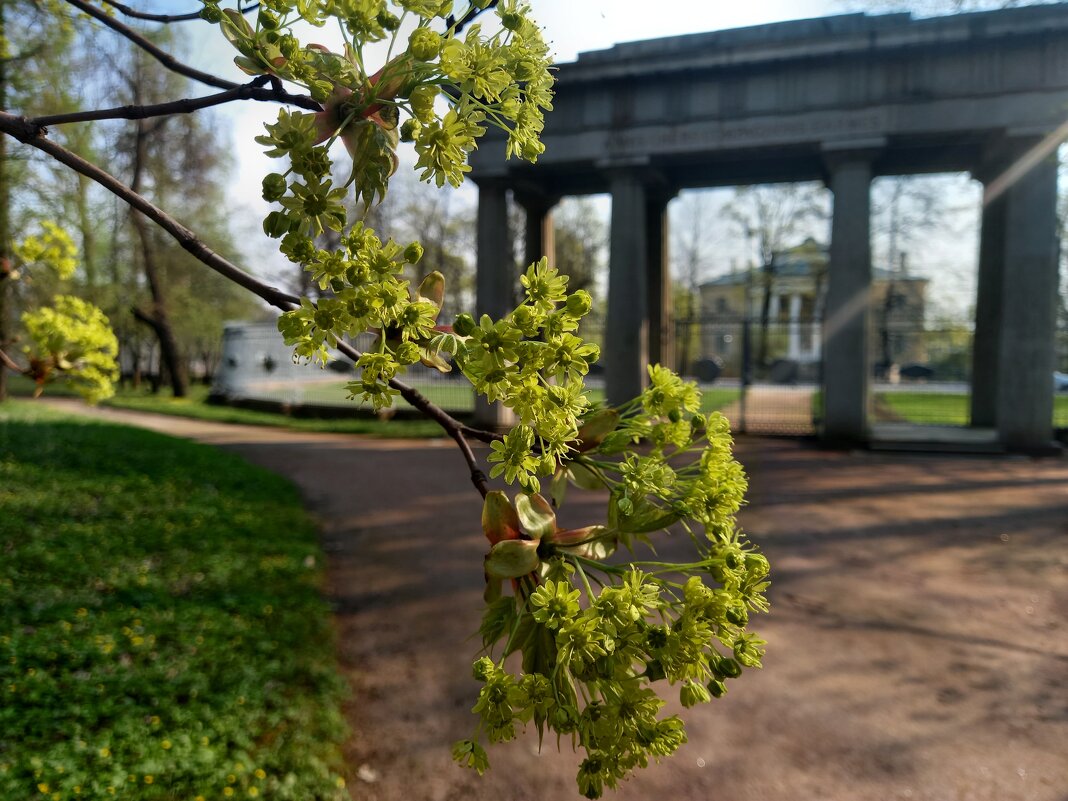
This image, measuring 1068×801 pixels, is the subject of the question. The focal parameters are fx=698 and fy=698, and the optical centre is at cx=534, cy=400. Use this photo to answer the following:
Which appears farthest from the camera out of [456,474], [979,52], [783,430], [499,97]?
[783,430]

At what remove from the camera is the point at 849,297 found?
13.7m

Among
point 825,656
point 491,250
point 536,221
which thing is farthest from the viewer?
point 536,221

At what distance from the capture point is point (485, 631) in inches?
36.9

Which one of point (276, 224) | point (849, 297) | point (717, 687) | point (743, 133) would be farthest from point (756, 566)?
point (743, 133)

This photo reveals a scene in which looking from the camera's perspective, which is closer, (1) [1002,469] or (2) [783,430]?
(1) [1002,469]

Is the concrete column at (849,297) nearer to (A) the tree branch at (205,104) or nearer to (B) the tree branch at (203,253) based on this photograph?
(B) the tree branch at (203,253)

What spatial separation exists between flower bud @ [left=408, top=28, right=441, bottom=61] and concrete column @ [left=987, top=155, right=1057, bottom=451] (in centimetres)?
1535

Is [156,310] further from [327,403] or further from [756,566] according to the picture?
[756,566]

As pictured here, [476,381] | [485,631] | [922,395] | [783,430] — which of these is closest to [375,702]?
[485,631]

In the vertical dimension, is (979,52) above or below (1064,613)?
above

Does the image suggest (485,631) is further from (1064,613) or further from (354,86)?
(1064,613)

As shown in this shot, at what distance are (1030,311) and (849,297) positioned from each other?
3.20 meters

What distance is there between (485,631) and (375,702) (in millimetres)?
3813

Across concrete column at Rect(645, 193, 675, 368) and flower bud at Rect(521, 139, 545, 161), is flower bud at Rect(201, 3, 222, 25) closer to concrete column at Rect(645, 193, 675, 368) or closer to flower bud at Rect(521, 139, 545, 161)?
flower bud at Rect(521, 139, 545, 161)
